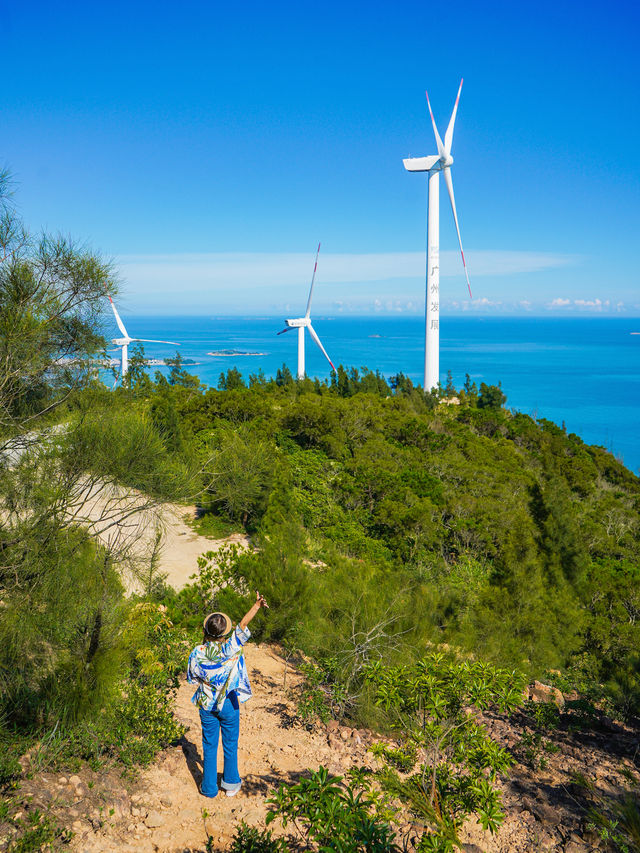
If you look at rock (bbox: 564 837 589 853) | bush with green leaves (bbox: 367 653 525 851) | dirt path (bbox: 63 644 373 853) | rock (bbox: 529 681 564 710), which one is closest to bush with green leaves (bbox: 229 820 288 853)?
dirt path (bbox: 63 644 373 853)

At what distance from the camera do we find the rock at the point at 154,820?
389 centimetres

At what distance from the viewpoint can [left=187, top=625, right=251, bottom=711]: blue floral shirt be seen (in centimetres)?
411

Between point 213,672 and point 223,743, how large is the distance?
581mm

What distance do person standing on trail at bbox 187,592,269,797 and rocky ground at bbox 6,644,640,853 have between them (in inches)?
7.4

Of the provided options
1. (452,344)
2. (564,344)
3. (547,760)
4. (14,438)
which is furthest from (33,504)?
(564,344)

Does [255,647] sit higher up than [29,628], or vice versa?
[29,628]

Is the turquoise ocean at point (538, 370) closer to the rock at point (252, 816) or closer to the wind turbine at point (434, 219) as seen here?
the wind turbine at point (434, 219)

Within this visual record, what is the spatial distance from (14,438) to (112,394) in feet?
4.35

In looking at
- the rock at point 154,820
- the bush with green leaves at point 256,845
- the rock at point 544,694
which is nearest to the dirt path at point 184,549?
the rock at point 544,694

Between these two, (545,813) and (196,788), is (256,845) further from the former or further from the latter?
(545,813)

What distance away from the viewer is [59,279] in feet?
20.0

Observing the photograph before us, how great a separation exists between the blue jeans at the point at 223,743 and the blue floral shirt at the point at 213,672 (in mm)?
87

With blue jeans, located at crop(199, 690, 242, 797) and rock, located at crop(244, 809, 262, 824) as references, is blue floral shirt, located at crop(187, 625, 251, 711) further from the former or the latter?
rock, located at crop(244, 809, 262, 824)

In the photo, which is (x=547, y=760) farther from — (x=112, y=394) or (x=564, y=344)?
(x=564, y=344)
